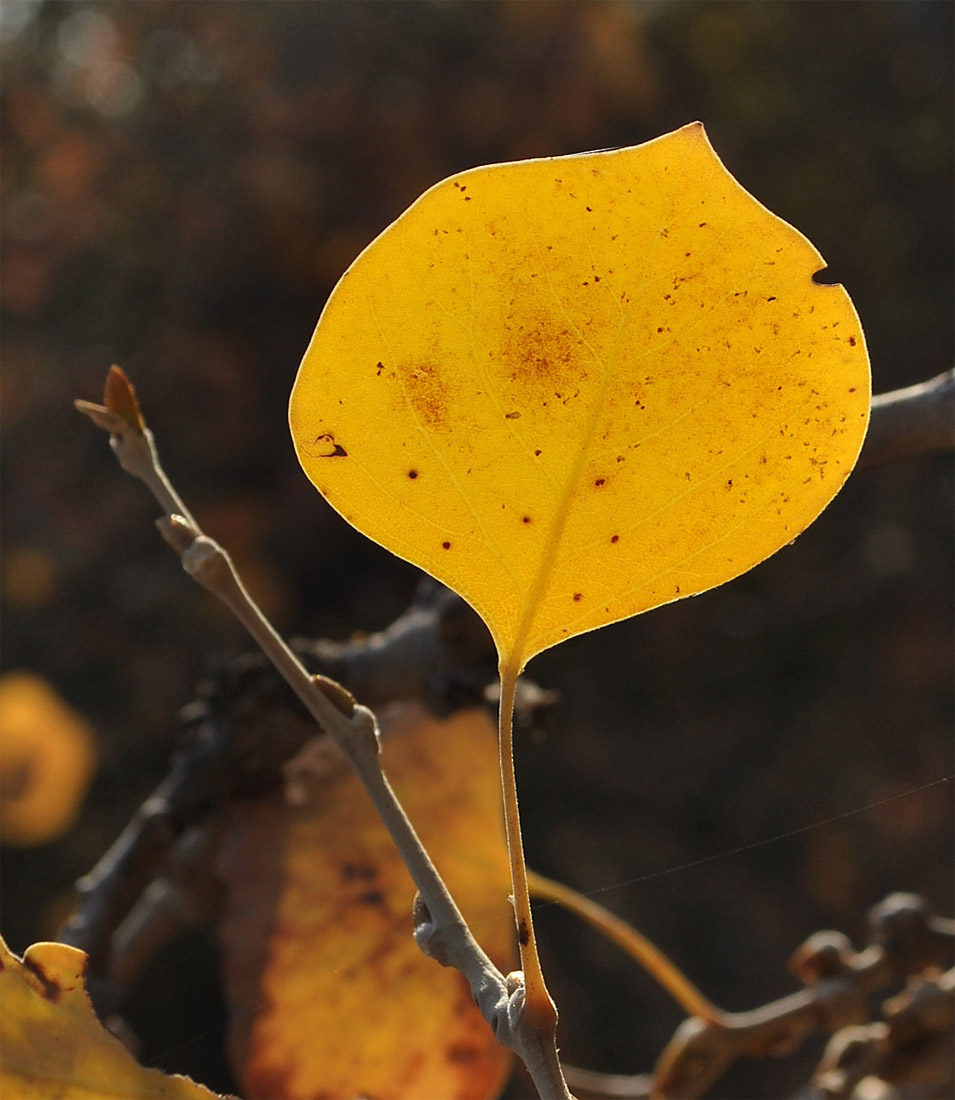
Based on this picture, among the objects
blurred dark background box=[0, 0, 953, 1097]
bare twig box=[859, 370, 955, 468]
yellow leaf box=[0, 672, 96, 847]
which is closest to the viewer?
bare twig box=[859, 370, 955, 468]

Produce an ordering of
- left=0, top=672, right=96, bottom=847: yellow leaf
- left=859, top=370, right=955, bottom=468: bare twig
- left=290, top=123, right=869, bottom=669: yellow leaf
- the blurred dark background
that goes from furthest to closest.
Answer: the blurred dark background → left=0, top=672, right=96, bottom=847: yellow leaf → left=859, top=370, right=955, bottom=468: bare twig → left=290, top=123, right=869, bottom=669: yellow leaf

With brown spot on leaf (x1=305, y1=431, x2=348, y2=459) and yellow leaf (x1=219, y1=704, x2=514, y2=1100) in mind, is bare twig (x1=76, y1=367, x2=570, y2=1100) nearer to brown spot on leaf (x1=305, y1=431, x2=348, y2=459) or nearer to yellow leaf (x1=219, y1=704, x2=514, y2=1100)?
brown spot on leaf (x1=305, y1=431, x2=348, y2=459)

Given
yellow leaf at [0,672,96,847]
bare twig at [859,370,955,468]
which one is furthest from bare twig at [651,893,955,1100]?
yellow leaf at [0,672,96,847]

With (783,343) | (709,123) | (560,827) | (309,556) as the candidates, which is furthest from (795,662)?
(783,343)

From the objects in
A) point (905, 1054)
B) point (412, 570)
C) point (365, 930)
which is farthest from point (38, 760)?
point (412, 570)

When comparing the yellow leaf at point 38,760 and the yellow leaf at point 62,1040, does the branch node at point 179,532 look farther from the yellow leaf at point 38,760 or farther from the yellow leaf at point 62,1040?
the yellow leaf at point 38,760

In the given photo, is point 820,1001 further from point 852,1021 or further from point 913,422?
point 913,422

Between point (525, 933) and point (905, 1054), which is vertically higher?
point (525, 933)

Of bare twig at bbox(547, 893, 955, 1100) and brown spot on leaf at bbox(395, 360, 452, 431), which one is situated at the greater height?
brown spot on leaf at bbox(395, 360, 452, 431)
